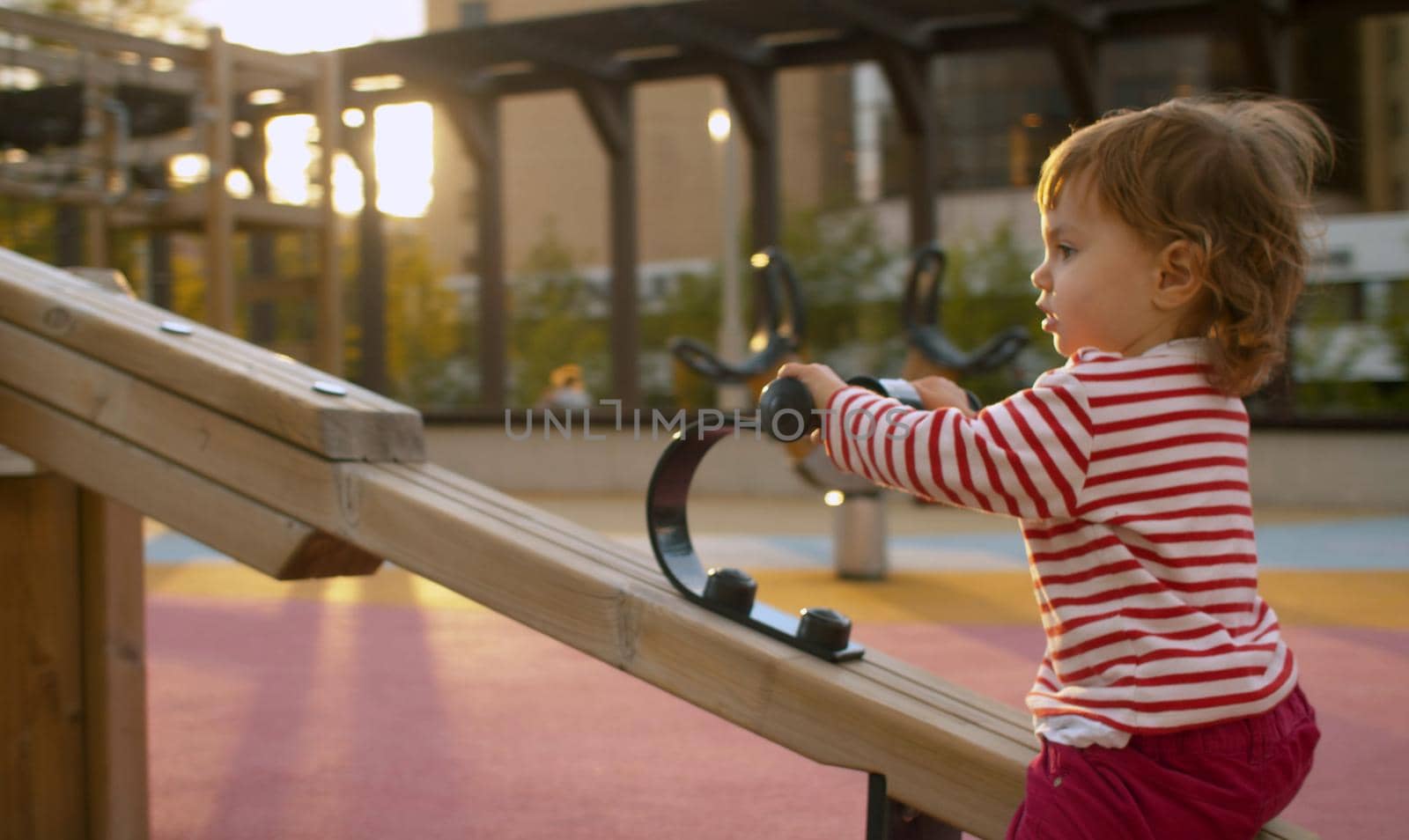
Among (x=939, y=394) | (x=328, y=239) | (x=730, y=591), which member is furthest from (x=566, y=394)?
(x=939, y=394)

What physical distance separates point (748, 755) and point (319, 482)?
1569mm

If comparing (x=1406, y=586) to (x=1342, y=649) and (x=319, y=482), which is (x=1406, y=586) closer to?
(x=1342, y=649)

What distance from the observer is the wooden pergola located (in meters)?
8.22

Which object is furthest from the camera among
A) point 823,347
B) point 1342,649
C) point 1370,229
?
point 823,347

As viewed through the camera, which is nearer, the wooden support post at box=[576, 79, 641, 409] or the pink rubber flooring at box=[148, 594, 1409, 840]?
the pink rubber flooring at box=[148, 594, 1409, 840]

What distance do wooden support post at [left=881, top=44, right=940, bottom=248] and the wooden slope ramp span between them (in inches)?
291

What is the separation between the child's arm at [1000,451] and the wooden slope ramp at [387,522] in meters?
0.28

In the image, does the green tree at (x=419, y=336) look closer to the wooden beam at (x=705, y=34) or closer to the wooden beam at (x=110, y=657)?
the wooden beam at (x=705, y=34)

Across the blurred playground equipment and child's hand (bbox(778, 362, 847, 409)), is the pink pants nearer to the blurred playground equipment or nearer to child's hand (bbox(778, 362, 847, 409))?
child's hand (bbox(778, 362, 847, 409))

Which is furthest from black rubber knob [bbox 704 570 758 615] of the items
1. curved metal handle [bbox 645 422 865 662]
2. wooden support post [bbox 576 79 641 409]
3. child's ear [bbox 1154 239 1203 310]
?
wooden support post [bbox 576 79 641 409]

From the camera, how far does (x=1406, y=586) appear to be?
5.38 meters

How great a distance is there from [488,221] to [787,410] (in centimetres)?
959

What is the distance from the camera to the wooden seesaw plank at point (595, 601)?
1.52 m

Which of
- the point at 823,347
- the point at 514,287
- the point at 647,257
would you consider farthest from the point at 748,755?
the point at 647,257
